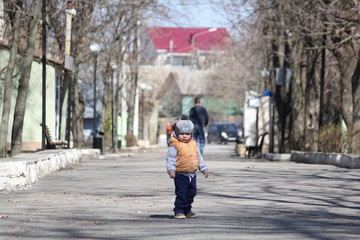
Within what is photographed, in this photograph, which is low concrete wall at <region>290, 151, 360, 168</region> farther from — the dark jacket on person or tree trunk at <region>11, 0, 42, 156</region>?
tree trunk at <region>11, 0, 42, 156</region>

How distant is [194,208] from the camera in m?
10.5

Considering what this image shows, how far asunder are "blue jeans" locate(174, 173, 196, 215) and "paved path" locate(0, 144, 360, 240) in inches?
7.5

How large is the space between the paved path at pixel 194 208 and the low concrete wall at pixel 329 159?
12.0ft

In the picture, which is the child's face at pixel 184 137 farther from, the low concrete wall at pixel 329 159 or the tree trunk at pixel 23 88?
the low concrete wall at pixel 329 159

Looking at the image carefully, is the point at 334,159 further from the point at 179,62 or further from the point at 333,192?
the point at 179,62

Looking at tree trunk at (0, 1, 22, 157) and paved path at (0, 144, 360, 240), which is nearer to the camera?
paved path at (0, 144, 360, 240)

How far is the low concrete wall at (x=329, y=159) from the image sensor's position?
2030cm

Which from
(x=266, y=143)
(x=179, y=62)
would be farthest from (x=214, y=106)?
(x=266, y=143)

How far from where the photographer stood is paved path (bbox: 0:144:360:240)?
801 cm

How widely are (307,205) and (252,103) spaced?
2634 centimetres

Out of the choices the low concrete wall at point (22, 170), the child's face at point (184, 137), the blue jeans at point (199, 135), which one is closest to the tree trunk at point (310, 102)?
the blue jeans at point (199, 135)

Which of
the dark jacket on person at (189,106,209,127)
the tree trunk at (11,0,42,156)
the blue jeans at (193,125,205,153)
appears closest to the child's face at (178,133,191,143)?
the tree trunk at (11,0,42,156)

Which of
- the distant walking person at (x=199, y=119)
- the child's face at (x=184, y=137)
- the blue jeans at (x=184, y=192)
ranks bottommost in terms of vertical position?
the blue jeans at (x=184, y=192)

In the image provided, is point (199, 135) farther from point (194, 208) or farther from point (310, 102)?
point (194, 208)
